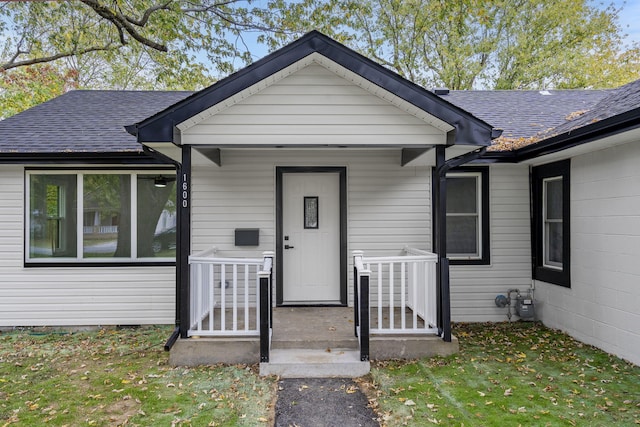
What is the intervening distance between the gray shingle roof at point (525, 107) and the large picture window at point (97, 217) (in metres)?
5.62

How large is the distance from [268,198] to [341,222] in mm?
1171

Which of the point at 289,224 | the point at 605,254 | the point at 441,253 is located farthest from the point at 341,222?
the point at 605,254

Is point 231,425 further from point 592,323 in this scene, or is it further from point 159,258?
point 592,323

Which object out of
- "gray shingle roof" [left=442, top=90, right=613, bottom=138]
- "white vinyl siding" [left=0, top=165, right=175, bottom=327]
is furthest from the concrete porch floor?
"gray shingle roof" [left=442, top=90, right=613, bottom=138]

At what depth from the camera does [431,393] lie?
387 centimetres

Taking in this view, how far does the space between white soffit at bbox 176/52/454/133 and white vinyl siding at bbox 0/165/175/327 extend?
9.33ft

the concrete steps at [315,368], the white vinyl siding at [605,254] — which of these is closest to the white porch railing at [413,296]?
the concrete steps at [315,368]

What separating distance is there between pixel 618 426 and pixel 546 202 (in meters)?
3.81

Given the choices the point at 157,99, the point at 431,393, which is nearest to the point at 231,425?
the point at 431,393

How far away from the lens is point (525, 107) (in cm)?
816

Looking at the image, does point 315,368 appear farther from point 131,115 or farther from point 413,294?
point 131,115

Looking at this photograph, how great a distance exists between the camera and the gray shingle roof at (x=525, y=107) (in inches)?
281

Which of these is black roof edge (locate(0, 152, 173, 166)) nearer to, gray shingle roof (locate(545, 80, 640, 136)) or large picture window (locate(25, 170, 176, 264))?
large picture window (locate(25, 170, 176, 264))

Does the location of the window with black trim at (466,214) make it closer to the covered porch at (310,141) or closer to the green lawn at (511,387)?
the covered porch at (310,141)
